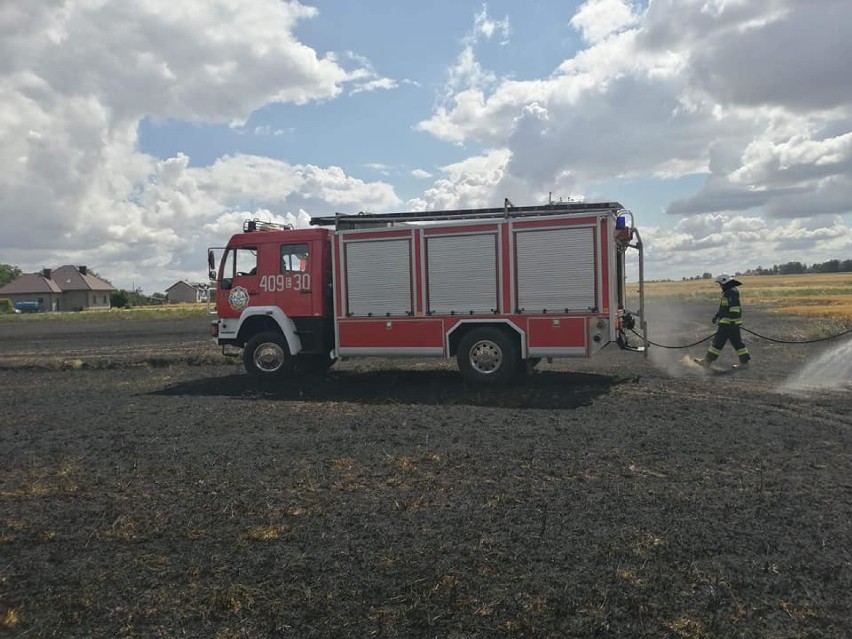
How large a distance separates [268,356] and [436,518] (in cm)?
824

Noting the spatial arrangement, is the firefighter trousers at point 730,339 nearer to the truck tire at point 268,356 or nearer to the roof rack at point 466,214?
the roof rack at point 466,214

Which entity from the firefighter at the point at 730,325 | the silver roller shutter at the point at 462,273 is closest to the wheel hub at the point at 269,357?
the silver roller shutter at the point at 462,273

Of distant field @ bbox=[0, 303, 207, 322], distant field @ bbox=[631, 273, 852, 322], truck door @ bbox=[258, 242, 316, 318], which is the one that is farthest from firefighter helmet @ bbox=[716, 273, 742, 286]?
distant field @ bbox=[0, 303, 207, 322]

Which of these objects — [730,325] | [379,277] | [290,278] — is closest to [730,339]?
[730,325]

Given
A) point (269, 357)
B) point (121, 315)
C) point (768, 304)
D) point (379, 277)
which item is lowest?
point (269, 357)

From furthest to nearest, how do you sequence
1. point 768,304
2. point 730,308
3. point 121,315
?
1. point 121,315
2. point 768,304
3. point 730,308

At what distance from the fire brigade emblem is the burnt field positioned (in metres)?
2.96

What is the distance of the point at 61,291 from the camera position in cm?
9212

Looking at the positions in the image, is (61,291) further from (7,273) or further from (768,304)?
(768,304)

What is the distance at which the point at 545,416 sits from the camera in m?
8.57

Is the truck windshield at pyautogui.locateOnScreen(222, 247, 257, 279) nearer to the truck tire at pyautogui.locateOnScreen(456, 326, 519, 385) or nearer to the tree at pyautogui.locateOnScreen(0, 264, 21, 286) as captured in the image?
the truck tire at pyautogui.locateOnScreen(456, 326, 519, 385)

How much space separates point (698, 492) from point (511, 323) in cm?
578

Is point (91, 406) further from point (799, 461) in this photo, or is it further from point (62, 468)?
point (799, 461)

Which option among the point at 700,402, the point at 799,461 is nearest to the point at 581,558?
the point at 799,461
